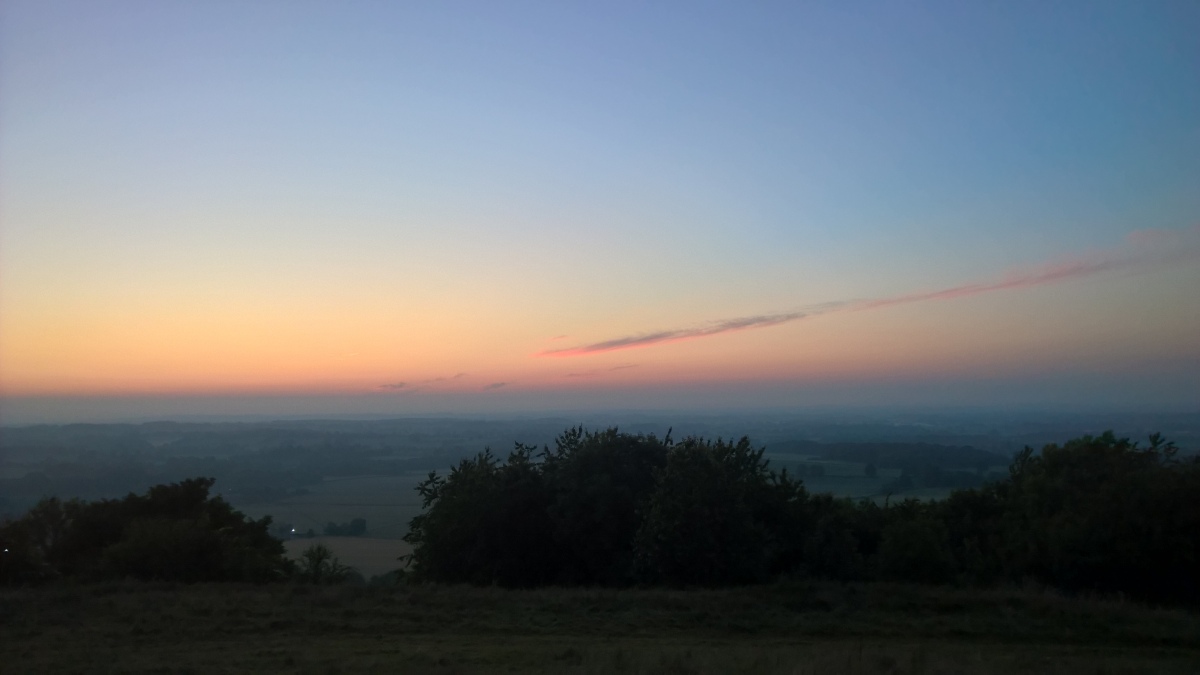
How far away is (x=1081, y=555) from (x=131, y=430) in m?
74.1

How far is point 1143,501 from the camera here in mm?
19281

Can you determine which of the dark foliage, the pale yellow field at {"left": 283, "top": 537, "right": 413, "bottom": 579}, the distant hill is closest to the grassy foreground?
the dark foliage

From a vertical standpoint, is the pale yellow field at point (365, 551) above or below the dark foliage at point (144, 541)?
below

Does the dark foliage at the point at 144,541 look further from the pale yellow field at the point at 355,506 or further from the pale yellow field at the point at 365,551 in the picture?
the pale yellow field at the point at 355,506

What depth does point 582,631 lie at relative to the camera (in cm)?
1295

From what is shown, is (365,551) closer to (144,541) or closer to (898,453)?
(144,541)

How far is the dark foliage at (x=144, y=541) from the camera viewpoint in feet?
65.3

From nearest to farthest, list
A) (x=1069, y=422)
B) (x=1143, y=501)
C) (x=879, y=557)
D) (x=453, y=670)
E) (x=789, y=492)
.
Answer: (x=453, y=670)
(x=1143, y=501)
(x=879, y=557)
(x=789, y=492)
(x=1069, y=422)

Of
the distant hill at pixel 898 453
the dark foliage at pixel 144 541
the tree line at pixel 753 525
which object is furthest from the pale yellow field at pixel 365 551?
the distant hill at pixel 898 453

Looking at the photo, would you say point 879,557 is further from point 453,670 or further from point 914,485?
point 914,485

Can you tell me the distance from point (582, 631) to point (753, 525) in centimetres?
872

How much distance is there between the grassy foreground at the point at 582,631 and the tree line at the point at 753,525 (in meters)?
4.45

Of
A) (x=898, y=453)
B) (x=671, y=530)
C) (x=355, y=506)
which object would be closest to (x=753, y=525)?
(x=671, y=530)

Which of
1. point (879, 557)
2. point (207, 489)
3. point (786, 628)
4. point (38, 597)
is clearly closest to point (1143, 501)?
point (879, 557)
